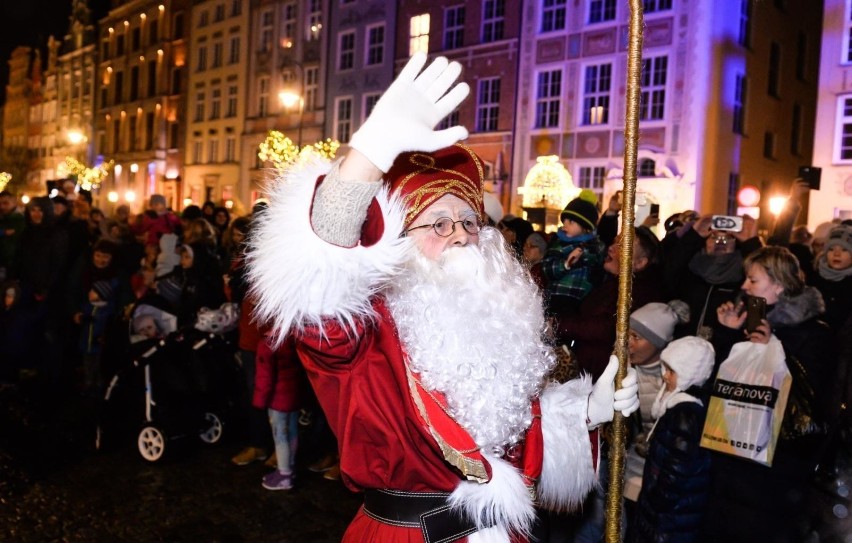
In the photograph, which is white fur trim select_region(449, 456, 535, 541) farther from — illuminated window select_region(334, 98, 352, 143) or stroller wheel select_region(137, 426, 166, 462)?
illuminated window select_region(334, 98, 352, 143)

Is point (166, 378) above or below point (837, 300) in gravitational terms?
below

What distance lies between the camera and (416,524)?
2.05 metres

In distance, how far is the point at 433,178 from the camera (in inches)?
84.0

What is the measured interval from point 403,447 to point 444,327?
350 millimetres

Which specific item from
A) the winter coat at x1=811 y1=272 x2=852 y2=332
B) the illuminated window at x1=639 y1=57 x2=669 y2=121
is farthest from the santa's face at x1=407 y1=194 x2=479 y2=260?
the illuminated window at x1=639 y1=57 x2=669 y2=121

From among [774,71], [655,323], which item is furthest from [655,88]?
[655,323]

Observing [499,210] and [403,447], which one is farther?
[499,210]

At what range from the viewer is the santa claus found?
1753 mm

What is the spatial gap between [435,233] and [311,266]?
1.66 feet

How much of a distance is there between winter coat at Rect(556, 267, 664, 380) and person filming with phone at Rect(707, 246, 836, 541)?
0.66 metres

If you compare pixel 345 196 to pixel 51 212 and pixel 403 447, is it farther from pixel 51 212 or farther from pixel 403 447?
pixel 51 212

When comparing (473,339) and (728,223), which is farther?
(728,223)

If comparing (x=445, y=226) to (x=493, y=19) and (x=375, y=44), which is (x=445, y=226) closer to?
(x=493, y=19)

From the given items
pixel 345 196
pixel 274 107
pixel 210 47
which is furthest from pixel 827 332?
pixel 210 47
